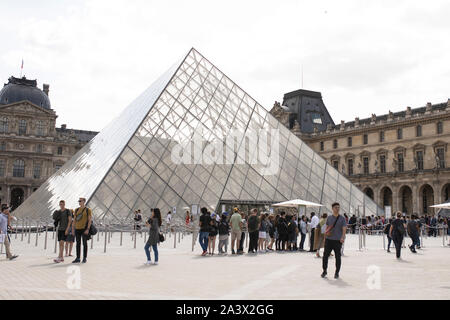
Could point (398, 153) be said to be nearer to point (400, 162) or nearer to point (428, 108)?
point (400, 162)

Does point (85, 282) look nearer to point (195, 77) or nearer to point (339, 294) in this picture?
point (339, 294)

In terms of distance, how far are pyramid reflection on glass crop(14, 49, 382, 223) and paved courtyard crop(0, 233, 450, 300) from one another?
894cm

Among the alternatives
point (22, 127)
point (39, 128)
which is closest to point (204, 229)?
point (22, 127)

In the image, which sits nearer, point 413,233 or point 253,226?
point 253,226

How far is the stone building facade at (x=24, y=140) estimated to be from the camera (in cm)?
6812

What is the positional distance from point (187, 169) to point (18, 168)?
56826mm

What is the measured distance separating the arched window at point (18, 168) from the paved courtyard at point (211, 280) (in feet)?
212

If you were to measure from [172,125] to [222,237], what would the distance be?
446 inches

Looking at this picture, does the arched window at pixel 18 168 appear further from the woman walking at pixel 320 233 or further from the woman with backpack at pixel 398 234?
the woman with backpack at pixel 398 234

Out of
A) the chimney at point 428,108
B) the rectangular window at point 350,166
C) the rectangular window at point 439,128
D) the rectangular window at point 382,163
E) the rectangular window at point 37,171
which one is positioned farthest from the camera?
the rectangular window at point 37,171

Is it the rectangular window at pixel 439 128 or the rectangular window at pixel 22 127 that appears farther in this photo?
the rectangular window at pixel 22 127

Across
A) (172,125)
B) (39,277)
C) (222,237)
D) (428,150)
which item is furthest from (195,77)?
(428,150)

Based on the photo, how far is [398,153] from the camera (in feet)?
174

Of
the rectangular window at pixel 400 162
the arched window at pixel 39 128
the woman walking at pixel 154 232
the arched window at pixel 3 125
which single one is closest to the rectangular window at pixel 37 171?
the arched window at pixel 39 128
